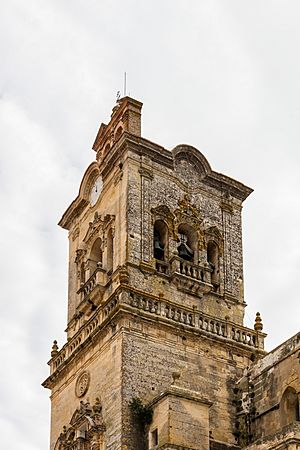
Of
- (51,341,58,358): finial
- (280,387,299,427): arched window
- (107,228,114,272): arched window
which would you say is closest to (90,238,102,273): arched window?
(107,228,114,272): arched window

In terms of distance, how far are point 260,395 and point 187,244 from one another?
6140mm

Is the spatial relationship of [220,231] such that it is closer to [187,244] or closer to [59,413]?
[187,244]

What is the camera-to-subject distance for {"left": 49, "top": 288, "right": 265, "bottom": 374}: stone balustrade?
29.3 metres

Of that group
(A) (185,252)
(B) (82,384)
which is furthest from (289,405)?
(A) (185,252)

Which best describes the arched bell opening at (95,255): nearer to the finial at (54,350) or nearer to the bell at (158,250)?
the bell at (158,250)

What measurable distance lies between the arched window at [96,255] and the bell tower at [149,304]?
0.15 feet

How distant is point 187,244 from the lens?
33.0 metres

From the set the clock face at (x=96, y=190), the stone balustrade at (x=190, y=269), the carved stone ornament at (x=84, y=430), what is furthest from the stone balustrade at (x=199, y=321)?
the clock face at (x=96, y=190)

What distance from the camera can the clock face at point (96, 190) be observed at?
34044mm

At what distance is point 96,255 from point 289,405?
29.6ft

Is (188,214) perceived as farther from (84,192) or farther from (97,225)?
(84,192)

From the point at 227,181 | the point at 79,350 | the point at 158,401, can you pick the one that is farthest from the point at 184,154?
the point at 158,401

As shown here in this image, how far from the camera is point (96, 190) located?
34375mm

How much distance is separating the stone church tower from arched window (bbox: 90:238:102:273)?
46 mm
